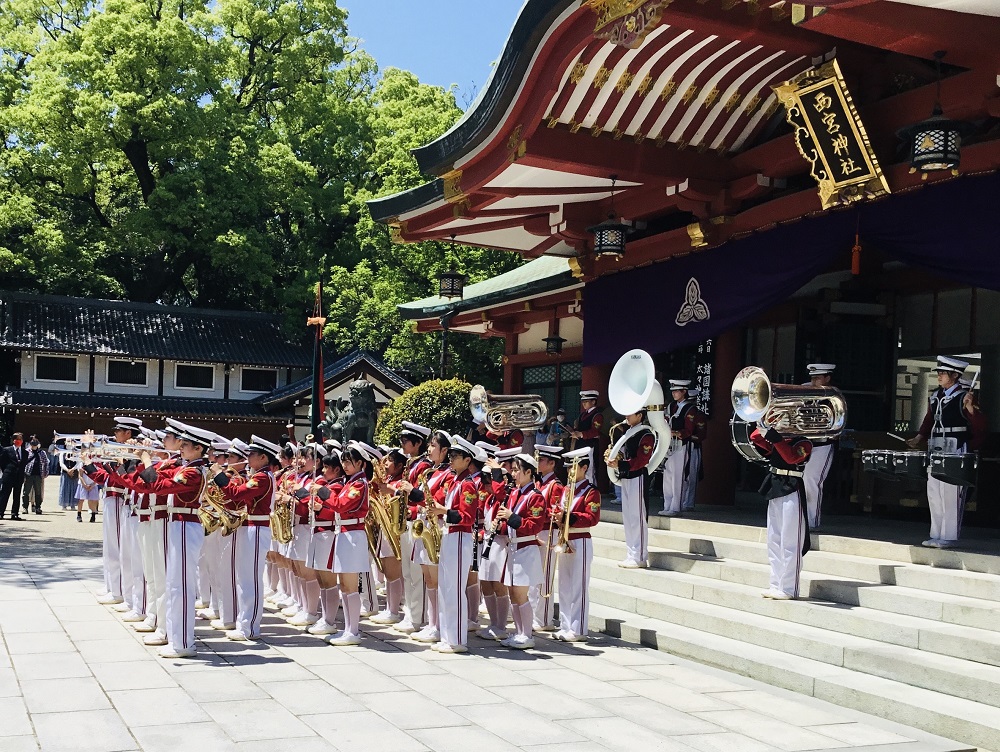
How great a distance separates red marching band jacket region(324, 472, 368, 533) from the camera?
28.0 feet

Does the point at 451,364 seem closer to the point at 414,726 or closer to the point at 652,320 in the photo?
the point at 652,320

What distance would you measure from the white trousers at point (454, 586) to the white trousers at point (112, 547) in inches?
146

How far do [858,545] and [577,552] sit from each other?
261 cm

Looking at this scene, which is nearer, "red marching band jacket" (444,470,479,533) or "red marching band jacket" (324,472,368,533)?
"red marching band jacket" (444,470,479,533)

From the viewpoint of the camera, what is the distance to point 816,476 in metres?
11.2

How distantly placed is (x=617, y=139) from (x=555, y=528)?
461 centimetres

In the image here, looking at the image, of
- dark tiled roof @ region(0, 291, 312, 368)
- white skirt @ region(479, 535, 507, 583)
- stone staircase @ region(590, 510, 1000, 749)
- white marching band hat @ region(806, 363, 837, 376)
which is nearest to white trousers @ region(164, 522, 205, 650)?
white skirt @ region(479, 535, 507, 583)

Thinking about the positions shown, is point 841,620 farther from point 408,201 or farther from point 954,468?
point 408,201

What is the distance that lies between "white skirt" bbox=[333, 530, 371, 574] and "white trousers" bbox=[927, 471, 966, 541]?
5.05 meters

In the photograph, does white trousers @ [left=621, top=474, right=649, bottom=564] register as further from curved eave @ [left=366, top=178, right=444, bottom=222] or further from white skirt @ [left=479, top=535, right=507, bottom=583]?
curved eave @ [left=366, top=178, right=444, bottom=222]

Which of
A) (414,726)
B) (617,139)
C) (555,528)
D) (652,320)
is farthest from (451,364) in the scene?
(414,726)

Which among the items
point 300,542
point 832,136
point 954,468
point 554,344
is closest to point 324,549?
point 300,542

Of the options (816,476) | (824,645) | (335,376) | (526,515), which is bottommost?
(824,645)

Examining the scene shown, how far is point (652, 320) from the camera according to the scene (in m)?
13.0
